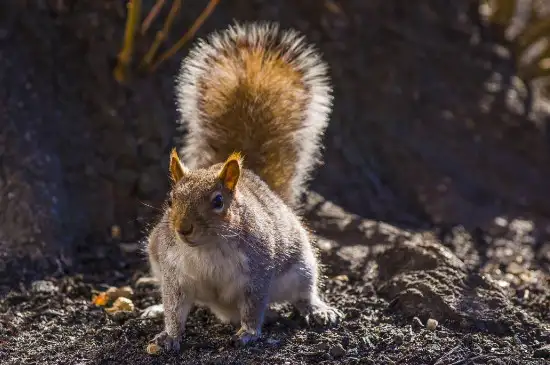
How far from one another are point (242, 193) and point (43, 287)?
3.89 feet

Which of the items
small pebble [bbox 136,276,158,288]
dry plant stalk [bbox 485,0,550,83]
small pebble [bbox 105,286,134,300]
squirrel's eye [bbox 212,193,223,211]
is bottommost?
small pebble [bbox 136,276,158,288]

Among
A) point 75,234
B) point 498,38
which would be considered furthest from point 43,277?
point 498,38

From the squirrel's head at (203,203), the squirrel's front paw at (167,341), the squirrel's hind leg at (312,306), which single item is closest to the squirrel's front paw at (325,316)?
the squirrel's hind leg at (312,306)

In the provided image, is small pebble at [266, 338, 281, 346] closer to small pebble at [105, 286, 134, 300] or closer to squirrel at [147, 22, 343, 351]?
squirrel at [147, 22, 343, 351]

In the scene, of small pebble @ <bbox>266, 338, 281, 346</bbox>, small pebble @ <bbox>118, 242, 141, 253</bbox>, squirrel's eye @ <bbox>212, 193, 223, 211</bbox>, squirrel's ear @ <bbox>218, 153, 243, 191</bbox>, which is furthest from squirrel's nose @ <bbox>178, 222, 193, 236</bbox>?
small pebble @ <bbox>118, 242, 141, 253</bbox>

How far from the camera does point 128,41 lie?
418 cm

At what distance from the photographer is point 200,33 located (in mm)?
4777

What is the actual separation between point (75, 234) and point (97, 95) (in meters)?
0.77

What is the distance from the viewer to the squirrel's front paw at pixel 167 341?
115 inches

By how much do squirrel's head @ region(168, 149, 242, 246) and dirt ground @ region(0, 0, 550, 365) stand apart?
0.45 metres

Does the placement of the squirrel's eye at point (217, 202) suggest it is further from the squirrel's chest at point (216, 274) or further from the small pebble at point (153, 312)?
the small pebble at point (153, 312)

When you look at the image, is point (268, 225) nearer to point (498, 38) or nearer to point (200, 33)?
point (200, 33)

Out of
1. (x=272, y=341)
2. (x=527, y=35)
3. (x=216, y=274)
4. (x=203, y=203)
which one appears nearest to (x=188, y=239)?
(x=203, y=203)

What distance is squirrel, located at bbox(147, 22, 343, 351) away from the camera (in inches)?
109
